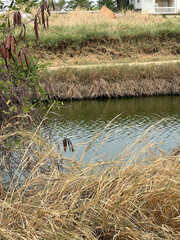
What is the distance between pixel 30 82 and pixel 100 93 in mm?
8443

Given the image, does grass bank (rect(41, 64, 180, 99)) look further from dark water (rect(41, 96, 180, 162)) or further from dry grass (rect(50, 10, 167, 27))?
dry grass (rect(50, 10, 167, 27))

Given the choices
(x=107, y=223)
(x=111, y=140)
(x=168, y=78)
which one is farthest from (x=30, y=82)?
(x=168, y=78)

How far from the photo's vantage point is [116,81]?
12477 mm

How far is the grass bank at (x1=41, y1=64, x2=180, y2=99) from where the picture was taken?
12.3 m

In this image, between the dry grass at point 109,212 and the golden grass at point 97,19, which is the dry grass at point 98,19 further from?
the dry grass at point 109,212

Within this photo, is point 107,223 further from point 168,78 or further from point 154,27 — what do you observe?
point 154,27

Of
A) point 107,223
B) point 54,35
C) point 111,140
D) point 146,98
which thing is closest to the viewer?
point 107,223

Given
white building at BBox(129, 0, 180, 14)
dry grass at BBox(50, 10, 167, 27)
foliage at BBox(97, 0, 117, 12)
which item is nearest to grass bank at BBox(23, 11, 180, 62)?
dry grass at BBox(50, 10, 167, 27)

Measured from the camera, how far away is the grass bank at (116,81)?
12.3 m

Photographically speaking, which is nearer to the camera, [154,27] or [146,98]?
[146,98]

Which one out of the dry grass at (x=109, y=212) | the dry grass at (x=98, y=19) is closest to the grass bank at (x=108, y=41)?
the dry grass at (x=98, y=19)

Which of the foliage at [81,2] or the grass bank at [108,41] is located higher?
the foliage at [81,2]

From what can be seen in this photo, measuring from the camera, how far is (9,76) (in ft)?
12.4

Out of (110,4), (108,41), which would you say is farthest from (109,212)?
(110,4)
